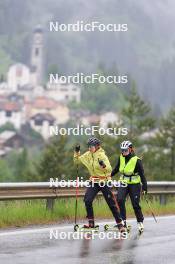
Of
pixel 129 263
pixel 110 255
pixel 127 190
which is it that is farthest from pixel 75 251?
pixel 127 190

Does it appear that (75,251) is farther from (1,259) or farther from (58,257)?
(1,259)

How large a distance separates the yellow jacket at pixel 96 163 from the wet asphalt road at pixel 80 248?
0.95 meters

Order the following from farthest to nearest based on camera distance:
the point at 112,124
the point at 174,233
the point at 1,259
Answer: the point at 112,124 < the point at 174,233 < the point at 1,259

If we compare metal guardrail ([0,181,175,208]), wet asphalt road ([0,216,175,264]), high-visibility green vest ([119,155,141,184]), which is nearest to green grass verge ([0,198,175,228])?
metal guardrail ([0,181,175,208])

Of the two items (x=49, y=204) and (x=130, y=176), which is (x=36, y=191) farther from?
(x=130, y=176)

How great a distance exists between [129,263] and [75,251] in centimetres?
103

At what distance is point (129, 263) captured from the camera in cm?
784

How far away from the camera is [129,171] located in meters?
11.0

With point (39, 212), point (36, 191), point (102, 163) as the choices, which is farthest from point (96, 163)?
point (39, 212)

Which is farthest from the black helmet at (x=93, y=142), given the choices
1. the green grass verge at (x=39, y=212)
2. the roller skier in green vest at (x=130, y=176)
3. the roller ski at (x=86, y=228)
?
the green grass verge at (x=39, y=212)

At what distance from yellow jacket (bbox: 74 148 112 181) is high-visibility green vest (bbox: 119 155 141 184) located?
13.3 inches

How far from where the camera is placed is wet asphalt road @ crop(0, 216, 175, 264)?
798cm

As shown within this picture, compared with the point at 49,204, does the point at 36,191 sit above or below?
above

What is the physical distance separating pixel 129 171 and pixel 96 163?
0.63 meters
